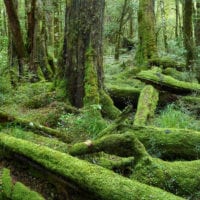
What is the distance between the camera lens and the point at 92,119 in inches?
259

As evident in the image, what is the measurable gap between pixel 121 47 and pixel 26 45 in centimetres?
1568

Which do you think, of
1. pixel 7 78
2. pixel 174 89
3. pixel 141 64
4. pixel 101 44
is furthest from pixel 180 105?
pixel 7 78

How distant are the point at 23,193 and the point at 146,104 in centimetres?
433

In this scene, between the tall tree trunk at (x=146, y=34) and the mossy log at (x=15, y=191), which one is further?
the tall tree trunk at (x=146, y=34)

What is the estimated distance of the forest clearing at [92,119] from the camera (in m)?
4.44

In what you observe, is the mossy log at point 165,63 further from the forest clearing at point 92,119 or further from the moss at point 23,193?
the moss at point 23,193

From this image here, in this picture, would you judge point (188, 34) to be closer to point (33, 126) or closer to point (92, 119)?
point (92, 119)

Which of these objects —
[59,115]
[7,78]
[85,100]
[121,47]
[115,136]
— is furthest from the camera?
[121,47]

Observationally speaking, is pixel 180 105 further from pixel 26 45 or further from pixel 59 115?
pixel 26 45

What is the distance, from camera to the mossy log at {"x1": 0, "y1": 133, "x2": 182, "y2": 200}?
12.7 ft

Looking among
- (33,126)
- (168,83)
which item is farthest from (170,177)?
(168,83)

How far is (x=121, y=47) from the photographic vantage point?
27.0 meters

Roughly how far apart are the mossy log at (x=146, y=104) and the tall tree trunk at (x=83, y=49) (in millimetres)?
1095

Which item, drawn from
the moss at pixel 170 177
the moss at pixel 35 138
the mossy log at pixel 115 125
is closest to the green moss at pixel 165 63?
the mossy log at pixel 115 125
